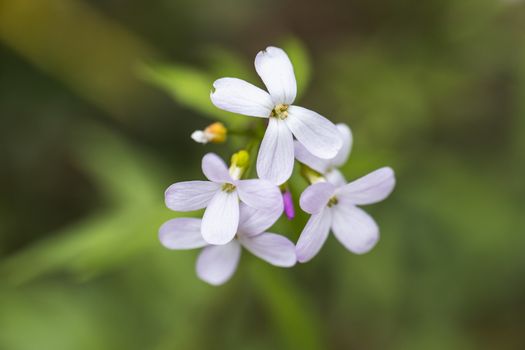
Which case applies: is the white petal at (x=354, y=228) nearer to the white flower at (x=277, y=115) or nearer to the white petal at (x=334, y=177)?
the white petal at (x=334, y=177)

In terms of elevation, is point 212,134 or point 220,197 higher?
point 212,134

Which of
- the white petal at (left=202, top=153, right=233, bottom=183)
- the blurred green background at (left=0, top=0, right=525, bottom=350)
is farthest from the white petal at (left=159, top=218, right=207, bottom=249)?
the blurred green background at (left=0, top=0, right=525, bottom=350)

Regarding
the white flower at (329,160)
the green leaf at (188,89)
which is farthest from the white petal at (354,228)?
the green leaf at (188,89)

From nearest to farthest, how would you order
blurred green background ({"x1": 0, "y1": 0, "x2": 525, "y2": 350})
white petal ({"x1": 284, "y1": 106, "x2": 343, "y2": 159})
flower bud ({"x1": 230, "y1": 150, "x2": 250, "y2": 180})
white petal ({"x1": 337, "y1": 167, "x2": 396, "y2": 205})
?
white petal ({"x1": 284, "y1": 106, "x2": 343, "y2": 159})
white petal ({"x1": 337, "y1": 167, "x2": 396, "y2": 205})
flower bud ({"x1": 230, "y1": 150, "x2": 250, "y2": 180})
blurred green background ({"x1": 0, "y1": 0, "x2": 525, "y2": 350})

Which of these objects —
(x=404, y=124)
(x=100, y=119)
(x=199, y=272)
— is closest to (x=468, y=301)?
(x=404, y=124)

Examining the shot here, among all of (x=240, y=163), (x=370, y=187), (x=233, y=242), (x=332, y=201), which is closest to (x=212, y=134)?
(x=240, y=163)

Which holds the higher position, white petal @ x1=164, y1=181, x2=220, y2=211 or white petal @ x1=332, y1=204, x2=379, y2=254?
white petal @ x1=332, y1=204, x2=379, y2=254

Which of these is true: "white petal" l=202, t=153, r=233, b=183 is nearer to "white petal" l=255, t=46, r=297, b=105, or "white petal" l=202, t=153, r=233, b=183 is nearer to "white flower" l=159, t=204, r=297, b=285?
"white flower" l=159, t=204, r=297, b=285

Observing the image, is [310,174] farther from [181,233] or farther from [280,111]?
[181,233]
